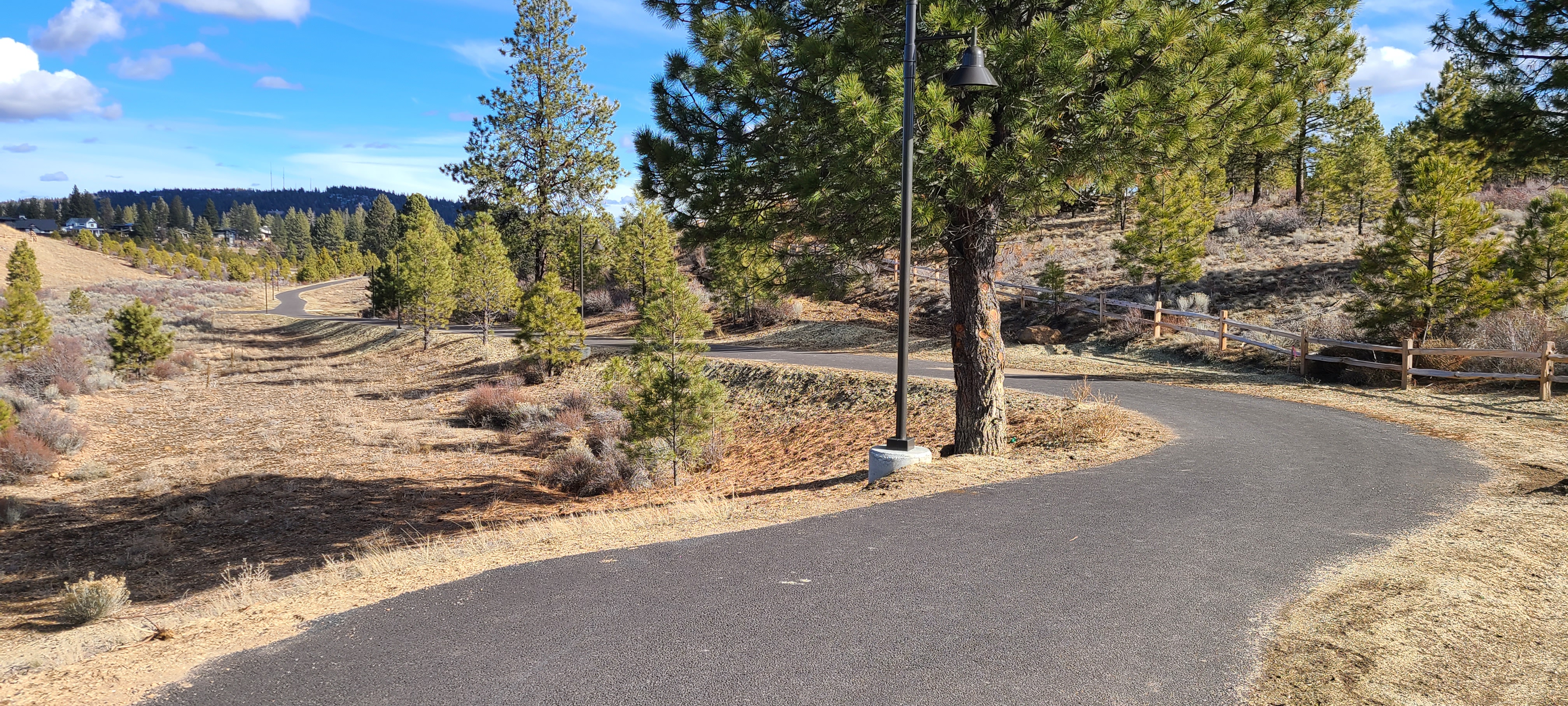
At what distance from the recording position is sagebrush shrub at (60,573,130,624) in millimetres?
7711

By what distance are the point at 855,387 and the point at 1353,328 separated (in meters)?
12.8

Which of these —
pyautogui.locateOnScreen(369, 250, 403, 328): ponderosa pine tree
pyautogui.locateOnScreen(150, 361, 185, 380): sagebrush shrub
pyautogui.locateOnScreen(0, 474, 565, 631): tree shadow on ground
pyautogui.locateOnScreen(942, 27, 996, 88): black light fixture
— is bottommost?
pyautogui.locateOnScreen(0, 474, 565, 631): tree shadow on ground

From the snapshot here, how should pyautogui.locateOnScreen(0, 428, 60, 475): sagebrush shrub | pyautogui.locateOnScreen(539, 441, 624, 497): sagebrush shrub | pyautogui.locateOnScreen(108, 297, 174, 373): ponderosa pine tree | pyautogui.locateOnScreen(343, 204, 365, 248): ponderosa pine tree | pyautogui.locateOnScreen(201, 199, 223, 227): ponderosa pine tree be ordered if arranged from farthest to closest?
pyautogui.locateOnScreen(201, 199, 223, 227): ponderosa pine tree → pyautogui.locateOnScreen(343, 204, 365, 248): ponderosa pine tree → pyautogui.locateOnScreen(108, 297, 174, 373): ponderosa pine tree → pyautogui.locateOnScreen(0, 428, 60, 475): sagebrush shrub → pyautogui.locateOnScreen(539, 441, 624, 497): sagebrush shrub

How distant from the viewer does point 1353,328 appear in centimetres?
1994

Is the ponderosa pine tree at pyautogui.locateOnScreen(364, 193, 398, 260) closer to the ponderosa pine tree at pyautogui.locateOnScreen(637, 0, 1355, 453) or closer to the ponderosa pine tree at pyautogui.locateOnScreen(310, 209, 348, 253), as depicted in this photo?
the ponderosa pine tree at pyautogui.locateOnScreen(310, 209, 348, 253)

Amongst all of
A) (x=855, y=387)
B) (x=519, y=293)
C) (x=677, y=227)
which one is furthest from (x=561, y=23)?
(x=677, y=227)

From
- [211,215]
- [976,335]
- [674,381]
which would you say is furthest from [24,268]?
[211,215]

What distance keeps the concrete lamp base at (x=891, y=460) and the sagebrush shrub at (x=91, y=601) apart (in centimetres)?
779

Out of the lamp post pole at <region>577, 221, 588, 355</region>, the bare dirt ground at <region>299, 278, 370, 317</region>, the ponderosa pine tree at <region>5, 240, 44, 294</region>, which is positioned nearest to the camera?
the lamp post pole at <region>577, 221, 588, 355</region>

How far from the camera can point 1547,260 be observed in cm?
1973

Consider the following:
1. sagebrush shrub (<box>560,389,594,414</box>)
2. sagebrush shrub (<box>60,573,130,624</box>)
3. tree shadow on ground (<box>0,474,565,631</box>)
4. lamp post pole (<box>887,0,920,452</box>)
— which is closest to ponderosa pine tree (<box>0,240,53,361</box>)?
tree shadow on ground (<box>0,474,565,631</box>)

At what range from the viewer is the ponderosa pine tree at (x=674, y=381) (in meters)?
14.7

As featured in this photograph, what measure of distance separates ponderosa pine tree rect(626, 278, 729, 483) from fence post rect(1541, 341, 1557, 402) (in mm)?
14605

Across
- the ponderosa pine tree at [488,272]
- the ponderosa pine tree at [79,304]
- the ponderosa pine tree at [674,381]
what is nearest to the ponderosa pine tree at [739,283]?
the ponderosa pine tree at [488,272]
